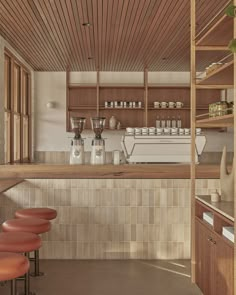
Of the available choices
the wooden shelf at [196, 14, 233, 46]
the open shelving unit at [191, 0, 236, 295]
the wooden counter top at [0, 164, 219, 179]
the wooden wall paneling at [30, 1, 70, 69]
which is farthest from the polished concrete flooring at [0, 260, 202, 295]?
the wooden wall paneling at [30, 1, 70, 69]

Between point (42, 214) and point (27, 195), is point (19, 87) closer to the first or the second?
point (27, 195)

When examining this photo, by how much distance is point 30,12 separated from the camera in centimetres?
479

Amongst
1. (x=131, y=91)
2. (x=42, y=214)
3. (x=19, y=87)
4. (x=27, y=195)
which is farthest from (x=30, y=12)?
(x=131, y=91)

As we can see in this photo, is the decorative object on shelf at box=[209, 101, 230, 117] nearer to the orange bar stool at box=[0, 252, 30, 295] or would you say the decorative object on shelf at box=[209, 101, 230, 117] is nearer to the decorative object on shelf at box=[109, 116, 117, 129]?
the orange bar stool at box=[0, 252, 30, 295]

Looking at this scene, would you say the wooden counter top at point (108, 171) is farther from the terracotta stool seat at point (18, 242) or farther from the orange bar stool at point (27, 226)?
the terracotta stool seat at point (18, 242)

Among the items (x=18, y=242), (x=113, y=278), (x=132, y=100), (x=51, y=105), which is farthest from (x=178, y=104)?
(x=18, y=242)

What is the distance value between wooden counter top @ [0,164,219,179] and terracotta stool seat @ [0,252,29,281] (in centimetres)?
226

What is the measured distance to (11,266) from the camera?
2201 millimetres

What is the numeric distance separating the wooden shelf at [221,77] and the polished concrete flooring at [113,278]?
5.42 feet

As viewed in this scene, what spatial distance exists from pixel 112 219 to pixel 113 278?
70cm

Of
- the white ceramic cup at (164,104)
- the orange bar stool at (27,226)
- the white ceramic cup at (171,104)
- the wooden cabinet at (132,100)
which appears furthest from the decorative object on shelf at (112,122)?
the orange bar stool at (27,226)

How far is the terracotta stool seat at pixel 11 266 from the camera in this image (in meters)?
2.18

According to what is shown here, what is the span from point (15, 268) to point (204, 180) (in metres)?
2.70

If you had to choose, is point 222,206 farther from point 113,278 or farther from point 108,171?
point 108,171
